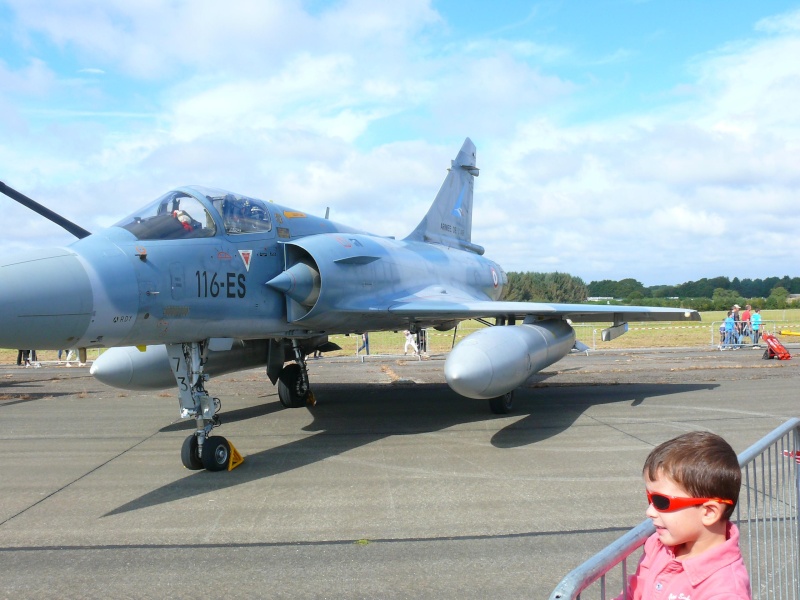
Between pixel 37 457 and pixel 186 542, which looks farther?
pixel 37 457

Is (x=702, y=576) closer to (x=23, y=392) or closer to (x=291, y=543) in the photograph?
(x=291, y=543)

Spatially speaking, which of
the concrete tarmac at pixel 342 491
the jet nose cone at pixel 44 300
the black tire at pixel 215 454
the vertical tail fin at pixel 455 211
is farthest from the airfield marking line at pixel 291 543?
the vertical tail fin at pixel 455 211

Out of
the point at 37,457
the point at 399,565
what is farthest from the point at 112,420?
the point at 399,565

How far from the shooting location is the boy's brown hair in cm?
184

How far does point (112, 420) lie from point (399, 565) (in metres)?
7.82

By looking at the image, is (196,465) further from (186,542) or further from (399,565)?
(399,565)

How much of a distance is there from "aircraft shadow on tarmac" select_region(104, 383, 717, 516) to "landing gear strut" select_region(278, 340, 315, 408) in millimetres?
230

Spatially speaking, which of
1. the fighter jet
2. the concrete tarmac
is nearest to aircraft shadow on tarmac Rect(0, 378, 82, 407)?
the concrete tarmac

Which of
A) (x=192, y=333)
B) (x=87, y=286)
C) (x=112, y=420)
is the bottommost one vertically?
(x=112, y=420)

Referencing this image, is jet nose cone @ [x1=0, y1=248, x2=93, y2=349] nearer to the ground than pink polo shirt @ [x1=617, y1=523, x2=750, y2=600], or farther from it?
farther from it

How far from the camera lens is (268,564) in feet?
A: 14.9

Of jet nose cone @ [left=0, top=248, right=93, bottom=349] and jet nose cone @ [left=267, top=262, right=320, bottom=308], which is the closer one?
jet nose cone @ [left=0, top=248, right=93, bottom=349]

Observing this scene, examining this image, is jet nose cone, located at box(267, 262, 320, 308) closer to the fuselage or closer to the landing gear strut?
the fuselage

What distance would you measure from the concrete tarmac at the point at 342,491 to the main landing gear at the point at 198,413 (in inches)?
6.1
